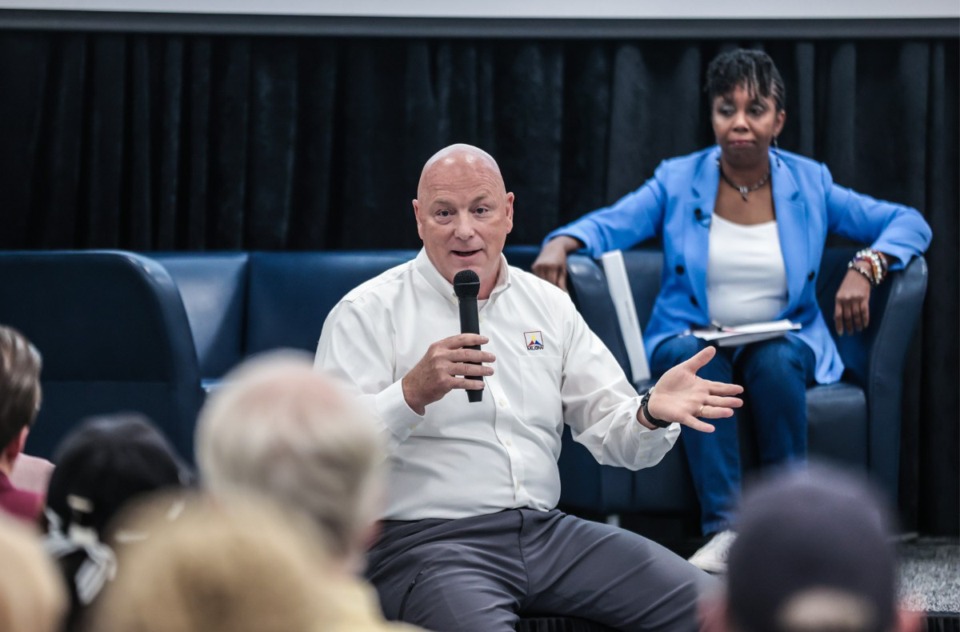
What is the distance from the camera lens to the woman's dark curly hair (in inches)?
126

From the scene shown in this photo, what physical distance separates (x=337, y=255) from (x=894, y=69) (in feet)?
5.62

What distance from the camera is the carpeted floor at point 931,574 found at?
2.77 metres

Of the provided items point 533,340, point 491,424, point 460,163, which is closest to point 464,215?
point 460,163

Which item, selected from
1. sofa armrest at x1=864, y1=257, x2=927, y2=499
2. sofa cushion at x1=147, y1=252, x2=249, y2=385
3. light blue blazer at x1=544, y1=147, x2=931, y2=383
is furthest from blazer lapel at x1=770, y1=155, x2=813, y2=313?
sofa cushion at x1=147, y1=252, x2=249, y2=385

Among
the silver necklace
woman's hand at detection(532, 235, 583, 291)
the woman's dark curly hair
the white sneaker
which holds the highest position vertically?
the woman's dark curly hair

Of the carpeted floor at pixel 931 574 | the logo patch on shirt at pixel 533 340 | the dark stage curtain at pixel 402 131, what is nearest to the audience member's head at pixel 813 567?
the logo patch on shirt at pixel 533 340

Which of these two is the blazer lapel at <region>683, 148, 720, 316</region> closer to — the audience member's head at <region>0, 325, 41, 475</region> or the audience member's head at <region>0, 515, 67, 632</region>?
the audience member's head at <region>0, 325, 41, 475</region>

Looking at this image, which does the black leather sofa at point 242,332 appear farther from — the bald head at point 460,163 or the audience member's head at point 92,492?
the audience member's head at point 92,492

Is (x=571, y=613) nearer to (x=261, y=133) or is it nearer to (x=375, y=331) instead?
(x=375, y=331)

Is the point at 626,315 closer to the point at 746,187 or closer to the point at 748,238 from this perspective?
the point at 748,238

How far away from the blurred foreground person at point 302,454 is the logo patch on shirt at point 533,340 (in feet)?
3.95

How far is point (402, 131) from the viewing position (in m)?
3.77

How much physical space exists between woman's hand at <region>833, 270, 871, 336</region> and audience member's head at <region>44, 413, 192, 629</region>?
221 cm

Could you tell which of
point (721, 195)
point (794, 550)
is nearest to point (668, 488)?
point (721, 195)
